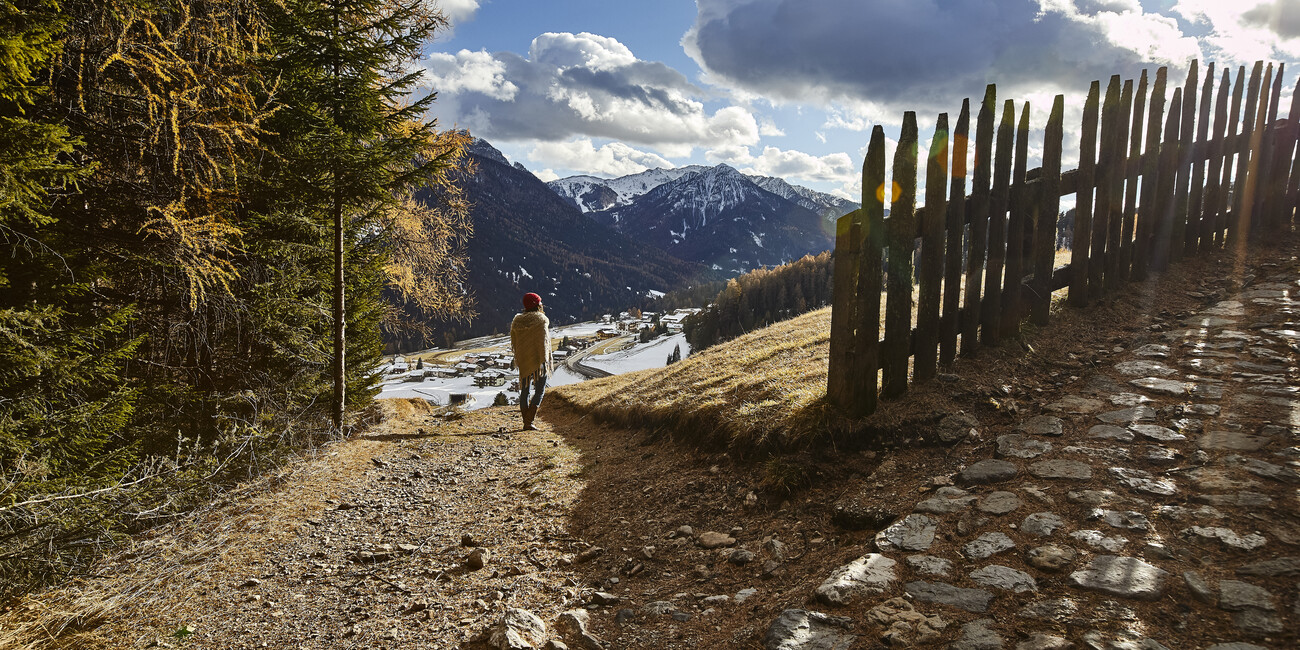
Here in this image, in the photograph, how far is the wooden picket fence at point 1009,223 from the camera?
490cm

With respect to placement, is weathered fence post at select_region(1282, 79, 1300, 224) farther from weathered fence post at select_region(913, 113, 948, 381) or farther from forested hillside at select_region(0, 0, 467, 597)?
forested hillside at select_region(0, 0, 467, 597)

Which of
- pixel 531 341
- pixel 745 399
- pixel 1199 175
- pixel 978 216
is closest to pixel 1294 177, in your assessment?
pixel 1199 175

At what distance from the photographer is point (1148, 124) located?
7.48 m

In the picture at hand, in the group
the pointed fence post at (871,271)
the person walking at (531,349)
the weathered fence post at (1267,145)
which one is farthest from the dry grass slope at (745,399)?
the weathered fence post at (1267,145)

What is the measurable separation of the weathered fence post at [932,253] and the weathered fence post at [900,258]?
0.69ft

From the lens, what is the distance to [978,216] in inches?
218

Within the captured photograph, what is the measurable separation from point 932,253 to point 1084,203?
3.29 m

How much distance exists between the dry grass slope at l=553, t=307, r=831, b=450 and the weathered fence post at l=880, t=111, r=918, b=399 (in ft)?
A: 2.32

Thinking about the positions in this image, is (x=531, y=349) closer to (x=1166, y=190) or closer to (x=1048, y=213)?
(x=1048, y=213)

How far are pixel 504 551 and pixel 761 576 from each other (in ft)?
7.20

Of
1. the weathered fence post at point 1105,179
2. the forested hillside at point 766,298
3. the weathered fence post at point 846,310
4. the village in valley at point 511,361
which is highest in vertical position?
the weathered fence post at point 1105,179

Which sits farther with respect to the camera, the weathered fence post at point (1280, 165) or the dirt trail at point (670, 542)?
the weathered fence post at point (1280, 165)

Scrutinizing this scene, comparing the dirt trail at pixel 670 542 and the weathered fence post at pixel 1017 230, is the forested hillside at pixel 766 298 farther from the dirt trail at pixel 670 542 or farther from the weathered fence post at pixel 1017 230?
the dirt trail at pixel 670 542

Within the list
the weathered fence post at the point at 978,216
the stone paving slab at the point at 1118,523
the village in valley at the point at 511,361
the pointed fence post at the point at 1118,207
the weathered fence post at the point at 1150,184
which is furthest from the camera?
the village in valley at the point at 511,361
